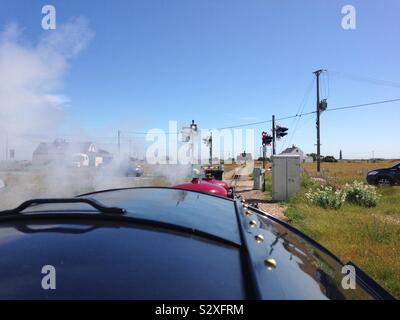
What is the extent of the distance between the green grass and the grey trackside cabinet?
218cm

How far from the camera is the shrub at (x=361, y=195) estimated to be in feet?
45.1

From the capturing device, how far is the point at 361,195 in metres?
14.1

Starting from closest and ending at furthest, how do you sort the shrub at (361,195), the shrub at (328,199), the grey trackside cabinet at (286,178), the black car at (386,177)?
the shrub at (328,199) → the shrub at (361,195) → the grey trackside cabinet at (286,178) → the black car at (386,177)

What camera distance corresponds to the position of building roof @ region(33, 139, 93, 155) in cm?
1793

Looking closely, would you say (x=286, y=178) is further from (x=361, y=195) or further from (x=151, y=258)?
(x=151, y=258)

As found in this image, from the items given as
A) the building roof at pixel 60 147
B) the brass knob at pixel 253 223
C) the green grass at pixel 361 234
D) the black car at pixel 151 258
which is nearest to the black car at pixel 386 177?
the green grass at pixel 361 234

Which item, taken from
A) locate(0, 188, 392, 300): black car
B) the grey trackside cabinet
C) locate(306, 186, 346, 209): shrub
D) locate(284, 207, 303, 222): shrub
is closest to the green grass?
locate(284, 207, 303, 222): shrub

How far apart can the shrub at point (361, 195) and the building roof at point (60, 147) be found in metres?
11.6

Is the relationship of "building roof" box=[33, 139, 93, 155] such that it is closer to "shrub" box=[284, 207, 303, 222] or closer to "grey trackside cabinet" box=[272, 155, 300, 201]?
"grey trackside cabinet" box=[272, 155, 300, 201]

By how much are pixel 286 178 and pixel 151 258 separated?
50.2 feet

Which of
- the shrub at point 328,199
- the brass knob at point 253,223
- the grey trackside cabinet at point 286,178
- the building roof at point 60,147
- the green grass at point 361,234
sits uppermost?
the building roof at point 60,147

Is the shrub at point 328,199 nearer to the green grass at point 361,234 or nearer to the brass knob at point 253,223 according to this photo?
the green grass at point 361,234
